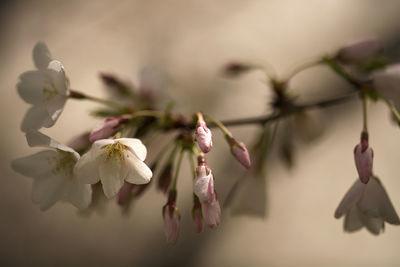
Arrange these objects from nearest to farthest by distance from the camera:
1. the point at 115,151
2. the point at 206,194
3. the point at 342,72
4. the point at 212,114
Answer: the point at 206,194 < the point at 115,151 < the point at 342,72 < the point at 212,114

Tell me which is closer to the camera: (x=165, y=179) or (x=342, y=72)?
(x=165, y=179)

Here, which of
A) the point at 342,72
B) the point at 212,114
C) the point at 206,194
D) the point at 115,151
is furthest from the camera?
the point at 212,114

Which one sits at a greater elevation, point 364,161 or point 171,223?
point 364,161

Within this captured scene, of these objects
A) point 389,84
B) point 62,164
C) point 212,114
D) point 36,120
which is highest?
point 389,84

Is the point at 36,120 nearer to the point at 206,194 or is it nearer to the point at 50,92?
the point at 50,92

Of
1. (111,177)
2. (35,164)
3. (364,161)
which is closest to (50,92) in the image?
(35,164)

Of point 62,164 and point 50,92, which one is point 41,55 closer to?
point 50,92
